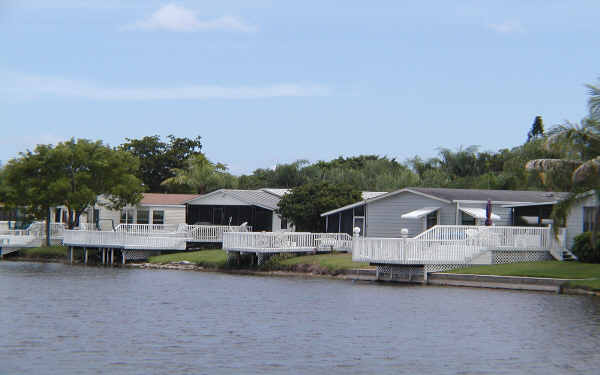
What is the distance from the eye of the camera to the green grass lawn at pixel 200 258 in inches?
1957

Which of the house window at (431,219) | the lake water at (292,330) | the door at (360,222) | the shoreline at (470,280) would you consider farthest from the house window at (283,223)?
the lake water at (292,330)

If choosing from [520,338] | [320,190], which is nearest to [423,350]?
[520,338]

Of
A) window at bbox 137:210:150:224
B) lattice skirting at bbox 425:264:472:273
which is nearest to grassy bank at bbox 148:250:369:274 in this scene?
lattice skirting at bbox 425:264:472:273

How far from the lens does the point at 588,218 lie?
41.3m

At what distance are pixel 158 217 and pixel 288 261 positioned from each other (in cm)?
2063

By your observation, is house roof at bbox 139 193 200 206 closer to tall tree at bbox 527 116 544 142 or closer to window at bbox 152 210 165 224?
window at bbox 152 210 165 224

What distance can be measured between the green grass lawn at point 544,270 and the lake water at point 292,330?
7.41 feet

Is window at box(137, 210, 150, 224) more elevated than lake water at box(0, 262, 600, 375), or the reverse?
window at box(137, 210, 150, 224)

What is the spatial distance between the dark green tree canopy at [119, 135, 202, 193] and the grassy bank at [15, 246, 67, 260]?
37.6 metres

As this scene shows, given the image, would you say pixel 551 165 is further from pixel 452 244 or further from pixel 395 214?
pixel 395 214

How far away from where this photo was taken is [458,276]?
37688 mm

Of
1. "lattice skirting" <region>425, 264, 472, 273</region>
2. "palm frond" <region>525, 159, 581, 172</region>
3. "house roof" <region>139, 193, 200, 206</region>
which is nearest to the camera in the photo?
"palm frond" <region>525, 159, 581, 172</region>

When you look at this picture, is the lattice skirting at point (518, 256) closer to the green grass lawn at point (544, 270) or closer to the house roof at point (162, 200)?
the green grass lawn at point (544, 270)

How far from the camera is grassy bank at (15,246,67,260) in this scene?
193ft
